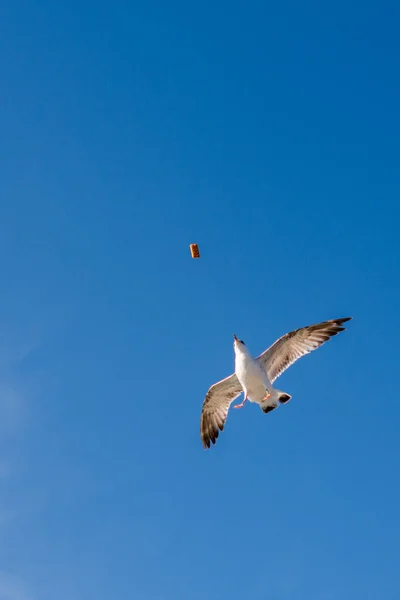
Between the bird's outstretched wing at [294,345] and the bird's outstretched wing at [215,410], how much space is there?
2668 millimetres

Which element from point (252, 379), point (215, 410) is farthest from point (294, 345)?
point (215, 410)

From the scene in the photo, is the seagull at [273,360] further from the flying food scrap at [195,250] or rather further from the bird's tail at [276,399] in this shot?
the flying food scrap at [195,250]

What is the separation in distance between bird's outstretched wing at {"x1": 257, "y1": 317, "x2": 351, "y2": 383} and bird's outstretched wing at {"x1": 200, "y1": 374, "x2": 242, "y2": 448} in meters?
2.67

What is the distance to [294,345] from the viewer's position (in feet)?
93.1

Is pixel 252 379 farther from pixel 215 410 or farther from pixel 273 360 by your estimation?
pixel 215 410

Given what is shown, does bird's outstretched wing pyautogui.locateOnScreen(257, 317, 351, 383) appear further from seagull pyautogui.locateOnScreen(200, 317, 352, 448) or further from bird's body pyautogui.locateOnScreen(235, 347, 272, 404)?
bird's body pyautogui.locateOnScreen(235, 347, 272, 404)

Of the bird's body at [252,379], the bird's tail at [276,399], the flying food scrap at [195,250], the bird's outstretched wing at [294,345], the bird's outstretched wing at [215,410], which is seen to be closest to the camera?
the bird's tail at [276,399]

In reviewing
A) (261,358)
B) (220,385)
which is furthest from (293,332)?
(220,385)

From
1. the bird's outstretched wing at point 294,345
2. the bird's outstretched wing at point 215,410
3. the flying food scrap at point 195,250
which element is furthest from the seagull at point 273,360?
the flying food scrap at point 195,250

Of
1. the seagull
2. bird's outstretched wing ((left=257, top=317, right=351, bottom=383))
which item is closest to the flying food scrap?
the seagull

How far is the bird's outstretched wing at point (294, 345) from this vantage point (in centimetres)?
2767

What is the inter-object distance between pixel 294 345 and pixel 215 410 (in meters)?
5.31

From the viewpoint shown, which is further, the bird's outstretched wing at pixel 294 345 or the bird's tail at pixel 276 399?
the bird's outstretched wing at pixel 294 345

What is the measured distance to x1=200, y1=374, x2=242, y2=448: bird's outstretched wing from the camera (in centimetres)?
3098
